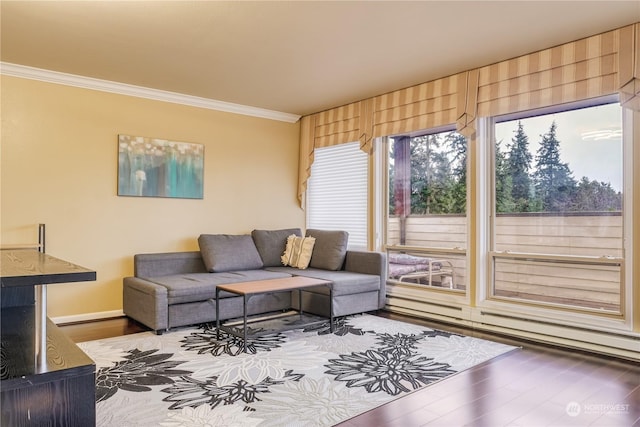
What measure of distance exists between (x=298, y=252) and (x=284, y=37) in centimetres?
267

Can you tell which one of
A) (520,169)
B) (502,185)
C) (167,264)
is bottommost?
(167,264)

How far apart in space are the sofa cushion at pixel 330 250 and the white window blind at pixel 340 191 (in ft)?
1.33

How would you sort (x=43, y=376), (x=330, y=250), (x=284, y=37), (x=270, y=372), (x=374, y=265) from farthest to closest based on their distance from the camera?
(x=330, y=250), (x=374, y=265), (x=284, y=37), (x=270, y=372), (x=43, y=376)

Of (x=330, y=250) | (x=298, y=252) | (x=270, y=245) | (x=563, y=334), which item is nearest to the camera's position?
(x=563, y=334)

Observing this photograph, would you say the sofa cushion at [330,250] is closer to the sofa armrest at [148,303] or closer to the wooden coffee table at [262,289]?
the wooden coffee table at [262,289]

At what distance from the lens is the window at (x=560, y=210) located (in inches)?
136

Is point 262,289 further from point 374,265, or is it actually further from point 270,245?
point 270,245

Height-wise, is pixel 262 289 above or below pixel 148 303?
above

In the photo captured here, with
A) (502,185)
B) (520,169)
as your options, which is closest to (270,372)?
(502,185)

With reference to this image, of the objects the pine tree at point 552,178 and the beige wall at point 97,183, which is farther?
the beige wall at point 97,183

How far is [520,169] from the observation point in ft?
13.2

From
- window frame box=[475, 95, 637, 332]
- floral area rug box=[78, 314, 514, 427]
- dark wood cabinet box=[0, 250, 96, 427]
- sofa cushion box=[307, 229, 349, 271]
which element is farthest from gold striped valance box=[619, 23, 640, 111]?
dark wood cabinet box=[0, 250, 96, 427]

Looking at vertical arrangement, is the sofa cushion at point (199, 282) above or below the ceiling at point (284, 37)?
below

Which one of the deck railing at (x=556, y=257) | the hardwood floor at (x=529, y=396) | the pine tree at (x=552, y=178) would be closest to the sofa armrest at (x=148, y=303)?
the hardwood floor at (x=529, y=396)
